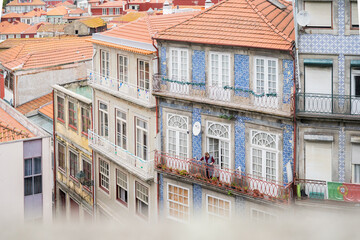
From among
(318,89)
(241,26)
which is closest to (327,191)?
(318,89)

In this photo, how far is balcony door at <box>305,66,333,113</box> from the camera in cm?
1348

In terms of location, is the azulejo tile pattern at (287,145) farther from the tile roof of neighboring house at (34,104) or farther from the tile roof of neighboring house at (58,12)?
the tile roof of neighboring house at (58,12)

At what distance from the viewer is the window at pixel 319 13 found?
43.8 feet

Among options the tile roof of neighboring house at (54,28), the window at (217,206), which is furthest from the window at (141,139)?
the tile roof of neighboring house at (54,28)

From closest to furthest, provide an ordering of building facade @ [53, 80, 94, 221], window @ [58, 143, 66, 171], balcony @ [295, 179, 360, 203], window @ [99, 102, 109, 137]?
balcony @ [295, 179, 360, 203]
window @ [99, 102, 109, 137]
building facade @ [53, 80, 94, 221]
window @ [58, 143, 66, 171]

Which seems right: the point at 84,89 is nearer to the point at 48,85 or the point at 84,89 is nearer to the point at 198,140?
the point at 48,85

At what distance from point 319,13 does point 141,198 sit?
349 inches

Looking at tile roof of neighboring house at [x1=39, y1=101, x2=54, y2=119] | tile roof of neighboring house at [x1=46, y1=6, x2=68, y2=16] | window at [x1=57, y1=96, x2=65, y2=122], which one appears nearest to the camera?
window at [x1=57, y1=96, x2=65, y2=122]

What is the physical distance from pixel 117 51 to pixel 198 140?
484cm

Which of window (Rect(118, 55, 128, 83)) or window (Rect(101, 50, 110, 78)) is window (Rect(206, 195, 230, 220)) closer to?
window (Rect(118, 55, 128, 83))

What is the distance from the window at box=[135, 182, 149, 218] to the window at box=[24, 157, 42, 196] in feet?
10.9

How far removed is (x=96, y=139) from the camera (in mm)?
20344

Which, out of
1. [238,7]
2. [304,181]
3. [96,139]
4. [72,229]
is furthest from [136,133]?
[72,229]

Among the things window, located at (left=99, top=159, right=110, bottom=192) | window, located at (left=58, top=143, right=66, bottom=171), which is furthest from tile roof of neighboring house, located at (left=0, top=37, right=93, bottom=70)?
window, located at (left=99, top=159, right=110, bottom=192)
